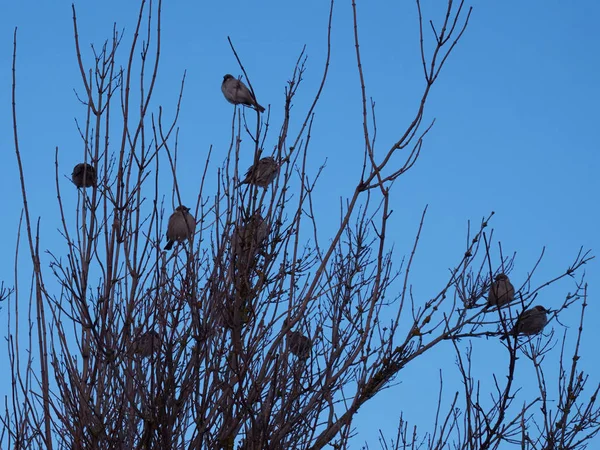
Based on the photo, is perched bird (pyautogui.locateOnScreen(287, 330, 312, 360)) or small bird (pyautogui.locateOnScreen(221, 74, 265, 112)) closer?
perched bird (pyautogui.locateOnScreen(287, 330, 312, 360))

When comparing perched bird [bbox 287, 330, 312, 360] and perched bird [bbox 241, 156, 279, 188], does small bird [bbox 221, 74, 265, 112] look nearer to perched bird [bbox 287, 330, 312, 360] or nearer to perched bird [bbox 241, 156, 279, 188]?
perched bird [bbox 241, 156, 279, 188]

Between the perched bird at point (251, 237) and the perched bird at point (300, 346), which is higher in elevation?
the perched bird at point (251, 237)

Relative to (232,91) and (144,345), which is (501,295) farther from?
(232,91)

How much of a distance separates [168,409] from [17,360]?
39.4 inches

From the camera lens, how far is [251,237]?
175 inches

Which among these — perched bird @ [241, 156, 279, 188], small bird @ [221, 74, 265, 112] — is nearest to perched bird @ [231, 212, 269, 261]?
perched bird @ [241, 156, 279, 188]

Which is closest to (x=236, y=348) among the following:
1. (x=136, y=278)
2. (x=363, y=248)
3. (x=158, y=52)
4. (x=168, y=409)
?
(x=168, y=409)

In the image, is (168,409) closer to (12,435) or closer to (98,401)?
(98,401)

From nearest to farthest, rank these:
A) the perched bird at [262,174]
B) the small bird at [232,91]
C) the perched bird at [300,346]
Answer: the perched bird at [262,174], the perched bird at [300,346], the small bird at [232,91]

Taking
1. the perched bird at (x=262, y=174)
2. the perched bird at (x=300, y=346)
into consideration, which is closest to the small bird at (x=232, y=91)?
the perched bird at (x=262, y=174)

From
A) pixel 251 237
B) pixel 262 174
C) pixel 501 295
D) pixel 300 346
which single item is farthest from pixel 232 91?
pixel 251 237

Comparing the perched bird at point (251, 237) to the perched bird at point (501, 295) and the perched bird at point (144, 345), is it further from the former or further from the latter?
the perched bird at point (501, 295)

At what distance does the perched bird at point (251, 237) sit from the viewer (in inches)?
172

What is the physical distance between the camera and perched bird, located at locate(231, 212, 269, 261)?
436 cm
